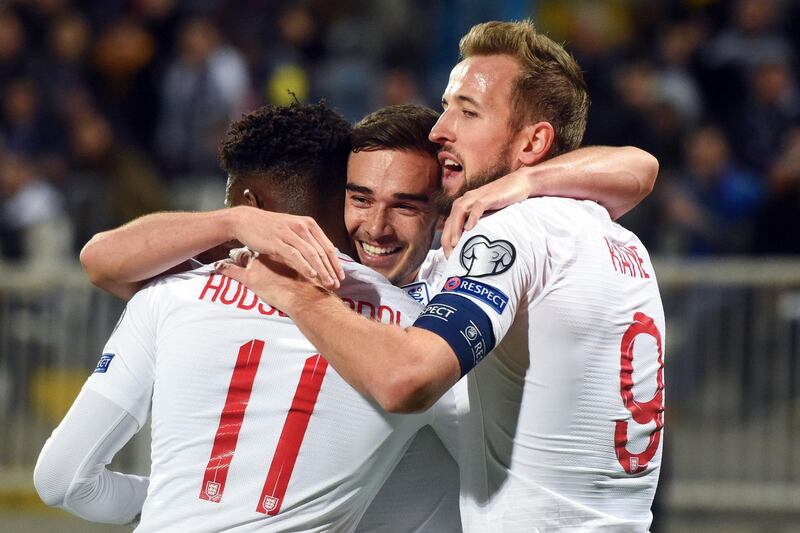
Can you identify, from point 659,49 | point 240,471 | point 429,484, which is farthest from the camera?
Result: point 659,49

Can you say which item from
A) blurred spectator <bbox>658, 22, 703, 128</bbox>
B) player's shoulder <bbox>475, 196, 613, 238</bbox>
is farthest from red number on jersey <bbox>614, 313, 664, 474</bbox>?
blurred spectator <bbox>658, 22, 703, 128</bbox>

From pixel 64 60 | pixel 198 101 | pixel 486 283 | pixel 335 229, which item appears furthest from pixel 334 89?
pixel 486 283

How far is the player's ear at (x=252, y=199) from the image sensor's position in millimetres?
3510

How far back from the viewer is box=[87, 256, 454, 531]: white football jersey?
3.19 metres

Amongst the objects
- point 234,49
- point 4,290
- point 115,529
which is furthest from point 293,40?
point 115,529

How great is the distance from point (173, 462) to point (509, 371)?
96 cm

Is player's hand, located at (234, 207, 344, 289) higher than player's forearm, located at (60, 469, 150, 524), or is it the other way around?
player's hand, located at (234, 207, 344, 289)

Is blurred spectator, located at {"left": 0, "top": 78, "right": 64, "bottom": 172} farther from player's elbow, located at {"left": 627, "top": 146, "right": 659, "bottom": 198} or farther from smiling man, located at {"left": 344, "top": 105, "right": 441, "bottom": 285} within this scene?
player's elbow, located at {"left": 627, "top": 146, "right": 659, "bottom": 198}

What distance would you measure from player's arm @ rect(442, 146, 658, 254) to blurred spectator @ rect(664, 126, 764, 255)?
19.5 ft

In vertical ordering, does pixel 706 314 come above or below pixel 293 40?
below

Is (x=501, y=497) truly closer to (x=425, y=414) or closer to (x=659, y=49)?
(x=425, y=414)

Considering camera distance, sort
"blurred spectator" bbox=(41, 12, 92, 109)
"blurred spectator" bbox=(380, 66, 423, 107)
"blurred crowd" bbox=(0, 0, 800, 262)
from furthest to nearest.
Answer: "blurred spectator" bbox=(41, 12, 92, 109) → "blurred spectator" bbox=(380, 66, 423, 107) → "blurred crowd" bbox=(0, 0, 800, 262)

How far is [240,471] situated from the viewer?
3.20m

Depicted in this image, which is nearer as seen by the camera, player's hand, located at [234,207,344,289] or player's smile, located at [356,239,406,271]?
player's hand, located at [234,207,344,289]
